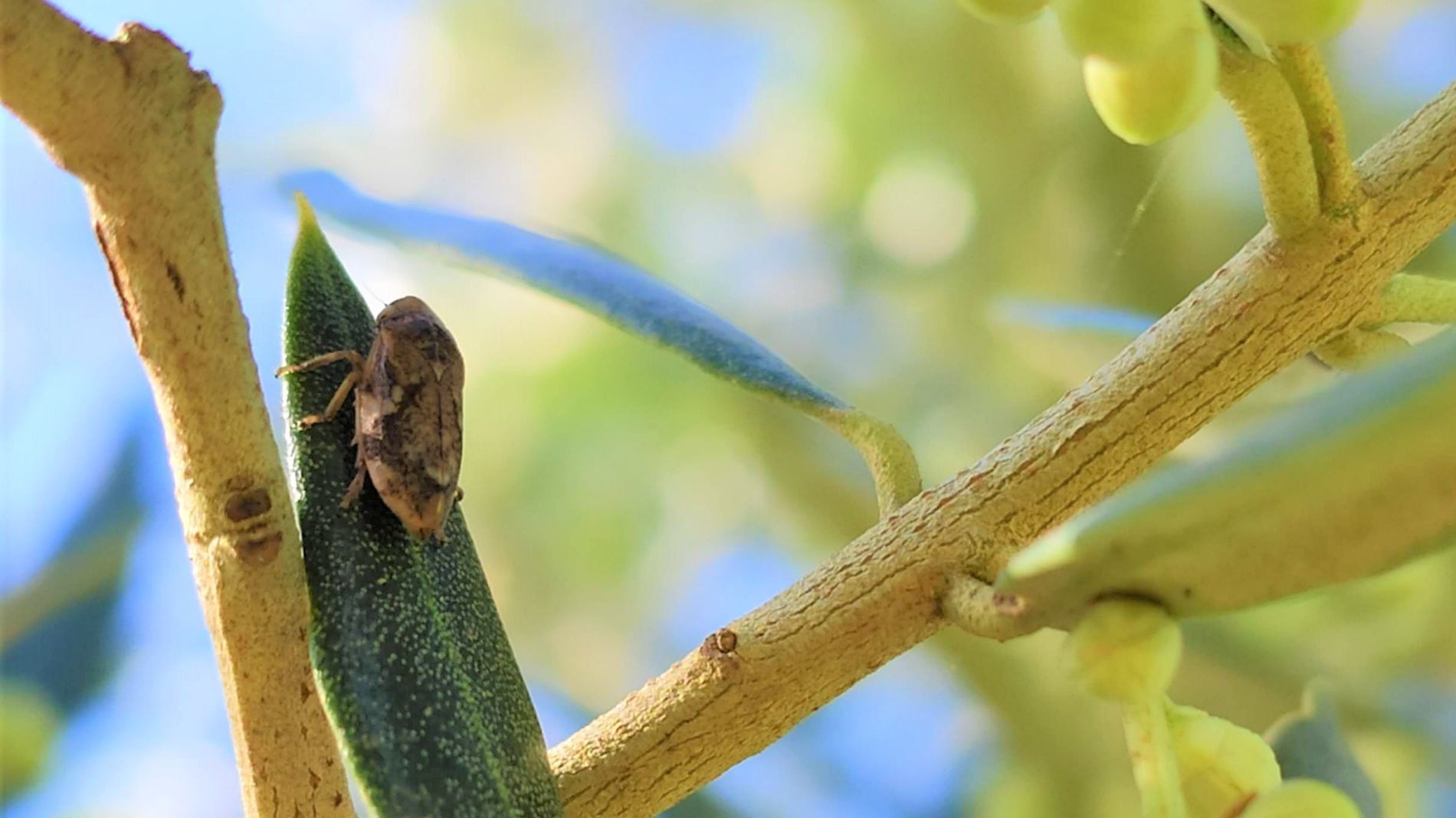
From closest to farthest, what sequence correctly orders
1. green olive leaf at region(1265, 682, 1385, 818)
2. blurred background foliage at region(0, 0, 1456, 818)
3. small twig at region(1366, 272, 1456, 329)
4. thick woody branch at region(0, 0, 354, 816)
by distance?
1. thick woody branch at region(0, 0, 354, 816)
2. small twig at region(1366, 272, 1456, 329)
3. green olive leaf at region(1265, 682, 1385, 818)
4. blurred background foliage at region(0, 0, 1456, 818)

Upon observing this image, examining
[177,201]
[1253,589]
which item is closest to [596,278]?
[177,201]

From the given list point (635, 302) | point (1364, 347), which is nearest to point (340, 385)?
point (635, 302)

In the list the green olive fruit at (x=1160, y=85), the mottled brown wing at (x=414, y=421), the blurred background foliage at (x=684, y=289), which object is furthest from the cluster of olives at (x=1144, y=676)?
the blurred background foliage at (x=684, y=289)

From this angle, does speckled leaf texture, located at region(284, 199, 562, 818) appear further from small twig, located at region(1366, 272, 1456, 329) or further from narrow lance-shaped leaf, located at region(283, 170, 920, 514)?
small twig, located at region(1366, 272, 1456, 329)

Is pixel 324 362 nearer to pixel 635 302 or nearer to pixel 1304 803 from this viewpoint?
pixel 635 302

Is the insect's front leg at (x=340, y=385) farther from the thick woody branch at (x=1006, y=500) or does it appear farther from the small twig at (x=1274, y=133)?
the small twig at (x=1274, y=133)

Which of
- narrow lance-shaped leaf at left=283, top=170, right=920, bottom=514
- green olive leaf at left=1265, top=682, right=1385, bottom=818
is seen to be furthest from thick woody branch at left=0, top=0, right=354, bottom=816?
green olive leaf at left=1265, top=682, right=1385, bottom=818
